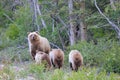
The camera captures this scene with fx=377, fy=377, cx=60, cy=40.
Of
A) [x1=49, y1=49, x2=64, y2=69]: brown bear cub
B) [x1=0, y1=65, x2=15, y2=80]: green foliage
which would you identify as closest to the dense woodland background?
[x1=49, y1=49, x2=64, y2=69]: brown bear cub

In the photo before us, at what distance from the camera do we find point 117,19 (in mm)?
→ 15141

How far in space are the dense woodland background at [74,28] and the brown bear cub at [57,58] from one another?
3.44ft

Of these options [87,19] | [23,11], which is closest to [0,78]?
[87,19]

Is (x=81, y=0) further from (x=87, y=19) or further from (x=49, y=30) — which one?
(x=49, y=30)

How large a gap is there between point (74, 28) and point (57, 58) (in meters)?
4.23

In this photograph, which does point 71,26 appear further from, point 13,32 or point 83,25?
point 13,32

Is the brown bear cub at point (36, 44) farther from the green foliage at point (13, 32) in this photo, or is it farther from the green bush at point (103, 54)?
the green foliage at point (13, 32)

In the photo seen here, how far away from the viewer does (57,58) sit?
12.7 metres

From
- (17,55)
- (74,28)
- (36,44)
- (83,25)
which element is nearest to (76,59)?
(36,44)

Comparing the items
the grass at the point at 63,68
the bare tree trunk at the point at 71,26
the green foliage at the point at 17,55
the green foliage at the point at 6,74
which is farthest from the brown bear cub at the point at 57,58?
the green foliage at the point at 6,74

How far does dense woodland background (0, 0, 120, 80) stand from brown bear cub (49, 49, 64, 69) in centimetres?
105

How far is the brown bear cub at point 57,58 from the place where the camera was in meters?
12.6

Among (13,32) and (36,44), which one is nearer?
(36,44)

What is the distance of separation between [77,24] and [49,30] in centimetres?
175
